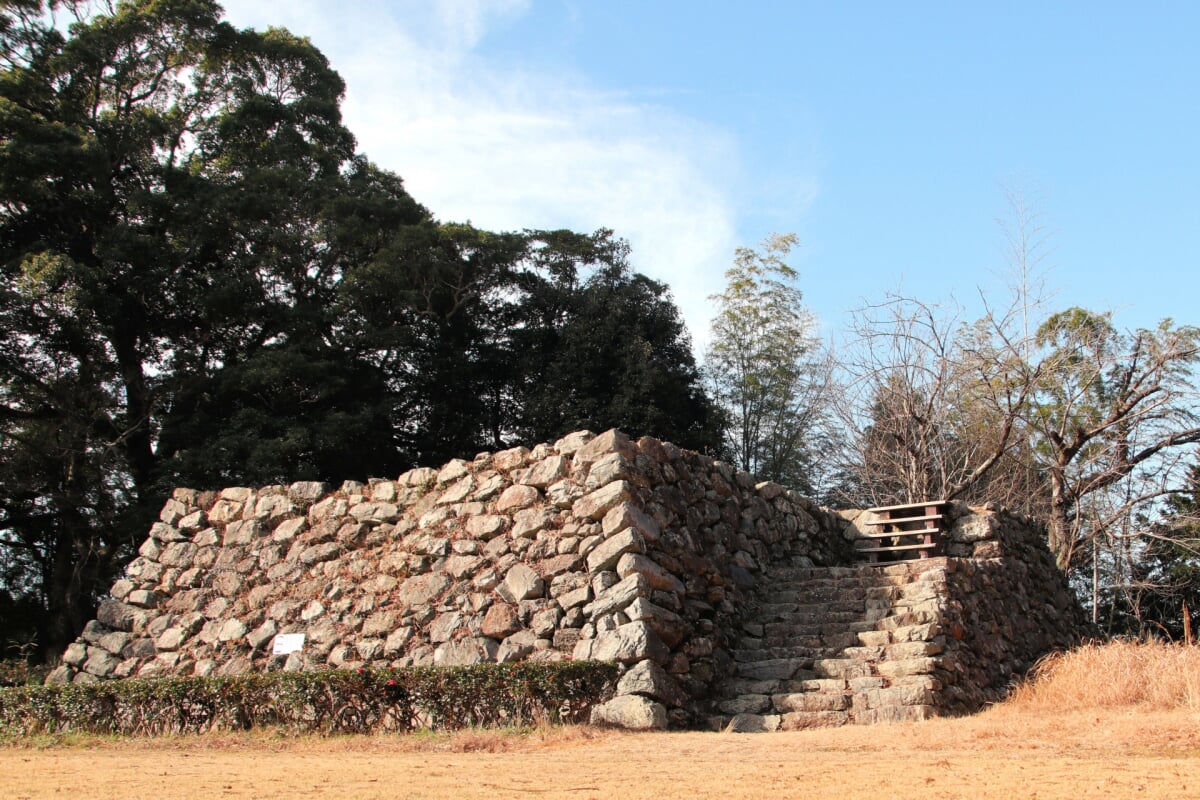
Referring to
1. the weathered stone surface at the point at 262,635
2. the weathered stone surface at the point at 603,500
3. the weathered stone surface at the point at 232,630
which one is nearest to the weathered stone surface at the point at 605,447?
the weathered stone surface at the point at 603,500

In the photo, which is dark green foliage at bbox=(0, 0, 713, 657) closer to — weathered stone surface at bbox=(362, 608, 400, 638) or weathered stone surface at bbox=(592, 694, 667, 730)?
weathered stone surface at bbox=(362, 608, 400, 638)

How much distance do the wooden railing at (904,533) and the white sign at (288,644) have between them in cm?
672

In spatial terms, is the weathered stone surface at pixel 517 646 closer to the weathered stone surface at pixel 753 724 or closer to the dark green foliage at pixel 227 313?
the weathered stone surface at pixel 753 724

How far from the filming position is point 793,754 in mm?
6637

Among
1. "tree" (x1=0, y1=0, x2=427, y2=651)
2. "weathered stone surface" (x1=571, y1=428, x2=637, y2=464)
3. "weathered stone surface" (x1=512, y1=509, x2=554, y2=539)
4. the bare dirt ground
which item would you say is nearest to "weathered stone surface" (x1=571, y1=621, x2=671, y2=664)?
the bare dirt ground

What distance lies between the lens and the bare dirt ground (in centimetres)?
520

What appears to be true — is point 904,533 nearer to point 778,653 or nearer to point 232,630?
point 778,653

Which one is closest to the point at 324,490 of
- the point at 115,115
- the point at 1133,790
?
the point at 1133,790

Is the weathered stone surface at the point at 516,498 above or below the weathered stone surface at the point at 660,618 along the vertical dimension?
above

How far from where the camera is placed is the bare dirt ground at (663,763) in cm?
520

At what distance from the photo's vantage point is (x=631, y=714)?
7.99 meters

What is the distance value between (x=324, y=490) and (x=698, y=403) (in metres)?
9.00

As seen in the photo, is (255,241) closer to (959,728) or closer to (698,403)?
(698,403)

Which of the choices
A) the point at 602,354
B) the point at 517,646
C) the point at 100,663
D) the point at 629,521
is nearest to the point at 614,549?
the point at 629,521
